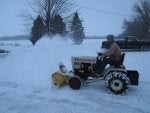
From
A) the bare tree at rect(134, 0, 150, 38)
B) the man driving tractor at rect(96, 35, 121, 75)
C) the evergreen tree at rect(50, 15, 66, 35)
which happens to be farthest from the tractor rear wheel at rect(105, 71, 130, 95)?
the bare tree at rect(134, 0, 150, 38)

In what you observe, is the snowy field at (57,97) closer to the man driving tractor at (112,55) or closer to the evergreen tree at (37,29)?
the man driving tractor at (112,55)

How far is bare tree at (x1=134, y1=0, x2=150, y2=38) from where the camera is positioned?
56.4 metres

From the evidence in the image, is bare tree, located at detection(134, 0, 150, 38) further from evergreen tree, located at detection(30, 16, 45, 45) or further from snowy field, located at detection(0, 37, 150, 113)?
snowy field, located at detection(0, 37, 150, 113)

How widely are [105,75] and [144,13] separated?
178 ft

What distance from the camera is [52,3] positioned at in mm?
33781

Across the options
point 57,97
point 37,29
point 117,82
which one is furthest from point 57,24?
point 57,97

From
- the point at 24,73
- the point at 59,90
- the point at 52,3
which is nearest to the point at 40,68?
the point at 24,73

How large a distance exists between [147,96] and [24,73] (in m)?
5.62

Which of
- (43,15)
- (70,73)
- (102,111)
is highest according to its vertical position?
(43,15)

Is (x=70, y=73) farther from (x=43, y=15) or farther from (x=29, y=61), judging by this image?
(x=43, y=15)

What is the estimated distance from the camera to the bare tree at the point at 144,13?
5640 centimetres

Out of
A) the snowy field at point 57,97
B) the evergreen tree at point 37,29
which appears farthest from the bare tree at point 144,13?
the snowy field at point 57,97

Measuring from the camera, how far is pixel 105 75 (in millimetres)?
8562

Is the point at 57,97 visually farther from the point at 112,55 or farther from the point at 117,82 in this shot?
the point at 112,55
